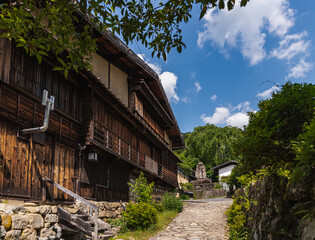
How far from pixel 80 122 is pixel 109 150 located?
1.68 m

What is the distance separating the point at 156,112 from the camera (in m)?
20.7

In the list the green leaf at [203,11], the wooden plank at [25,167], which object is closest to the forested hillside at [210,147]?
the wooden plank at [25,167]

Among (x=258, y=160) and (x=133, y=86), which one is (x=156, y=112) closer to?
(x=133, y=86)

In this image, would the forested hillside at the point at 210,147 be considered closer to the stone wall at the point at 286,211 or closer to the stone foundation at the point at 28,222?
the stone foundation at the point at 28,222

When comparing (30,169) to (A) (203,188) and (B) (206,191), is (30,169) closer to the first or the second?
(B) (206,191)

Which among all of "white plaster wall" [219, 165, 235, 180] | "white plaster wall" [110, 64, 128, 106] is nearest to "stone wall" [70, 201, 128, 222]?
"white plaster wall" [110, 64, 128, 106]

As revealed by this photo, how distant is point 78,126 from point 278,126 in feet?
26.8

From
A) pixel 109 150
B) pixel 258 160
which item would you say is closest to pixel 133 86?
pixel 109 150

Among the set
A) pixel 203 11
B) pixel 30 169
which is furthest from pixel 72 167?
pixel 203 11

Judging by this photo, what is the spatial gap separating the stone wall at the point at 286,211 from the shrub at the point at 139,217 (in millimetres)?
6156

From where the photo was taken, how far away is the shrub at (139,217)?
11.8m

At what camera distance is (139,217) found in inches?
467

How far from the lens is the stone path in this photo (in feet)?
36.2

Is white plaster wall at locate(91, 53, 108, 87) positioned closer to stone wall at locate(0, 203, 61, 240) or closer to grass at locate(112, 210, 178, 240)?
grass at locate(112, 210, 178, 240)
